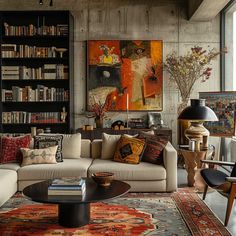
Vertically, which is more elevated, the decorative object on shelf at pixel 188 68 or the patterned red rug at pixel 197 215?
the decorative object on shelf at pixel 188 68

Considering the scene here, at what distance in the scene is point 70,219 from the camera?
368 centimetres

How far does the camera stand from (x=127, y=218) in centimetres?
404

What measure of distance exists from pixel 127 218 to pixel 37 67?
14.9 feet

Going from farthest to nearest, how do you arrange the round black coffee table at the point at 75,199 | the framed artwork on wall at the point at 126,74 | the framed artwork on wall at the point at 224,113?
the framed artwork on wall at the point at 126,74 → the framed artwork on wall at the point at 224,113 → the round black coffee table at the point at 75,199

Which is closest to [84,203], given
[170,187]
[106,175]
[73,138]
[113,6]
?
[106,175]

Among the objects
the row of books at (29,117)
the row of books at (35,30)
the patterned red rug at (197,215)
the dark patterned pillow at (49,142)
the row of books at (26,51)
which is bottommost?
the patterned red rug at (197,215)

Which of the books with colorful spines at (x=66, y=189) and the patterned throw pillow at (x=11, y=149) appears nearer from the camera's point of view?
the books with colorful spines at (x=66, y=189)

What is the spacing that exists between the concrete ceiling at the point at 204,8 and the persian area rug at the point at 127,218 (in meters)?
3.42

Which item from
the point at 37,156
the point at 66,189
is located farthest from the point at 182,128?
the point at 66,189

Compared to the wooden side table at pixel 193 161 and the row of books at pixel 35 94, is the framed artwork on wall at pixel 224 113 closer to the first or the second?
the wooden side table at pixel 193 161

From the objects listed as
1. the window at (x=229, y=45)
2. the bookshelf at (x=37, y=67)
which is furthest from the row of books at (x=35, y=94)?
the window at (x=229, y=45)

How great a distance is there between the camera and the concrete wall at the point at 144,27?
7762mm

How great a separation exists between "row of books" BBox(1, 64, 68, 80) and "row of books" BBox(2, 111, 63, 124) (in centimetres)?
71

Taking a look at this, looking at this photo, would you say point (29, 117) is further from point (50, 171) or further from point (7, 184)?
point (7, 184)
